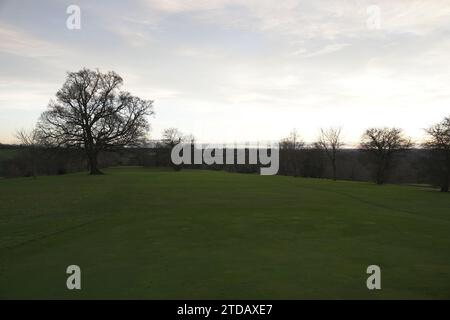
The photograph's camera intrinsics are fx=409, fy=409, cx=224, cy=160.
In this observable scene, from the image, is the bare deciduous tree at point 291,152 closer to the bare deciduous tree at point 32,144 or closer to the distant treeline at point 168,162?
the distant treeline at point 168,162

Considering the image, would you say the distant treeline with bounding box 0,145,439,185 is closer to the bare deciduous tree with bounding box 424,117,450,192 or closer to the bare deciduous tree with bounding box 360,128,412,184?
the bare deciduous tree with bounding box 360,128,412,184

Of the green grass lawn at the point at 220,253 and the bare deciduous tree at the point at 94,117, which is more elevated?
the bare deciduous tree at the point at 94,117

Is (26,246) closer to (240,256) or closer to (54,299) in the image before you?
(54,299)

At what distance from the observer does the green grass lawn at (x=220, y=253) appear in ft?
32.9

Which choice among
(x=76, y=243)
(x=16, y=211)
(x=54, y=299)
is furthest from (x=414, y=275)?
(x=16, y=211)

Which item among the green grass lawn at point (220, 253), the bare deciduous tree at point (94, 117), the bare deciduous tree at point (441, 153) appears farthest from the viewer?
the bare deciduous tree at point (94, 117)

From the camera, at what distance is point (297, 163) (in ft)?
331

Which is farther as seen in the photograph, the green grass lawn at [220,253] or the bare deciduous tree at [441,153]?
the bare deciduous tree at [441,153]

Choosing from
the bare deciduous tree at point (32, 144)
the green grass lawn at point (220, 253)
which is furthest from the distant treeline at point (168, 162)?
the green grass lawn at point (220, 253)

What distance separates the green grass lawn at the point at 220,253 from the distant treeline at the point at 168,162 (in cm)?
4671

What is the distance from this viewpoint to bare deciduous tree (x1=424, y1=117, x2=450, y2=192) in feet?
160

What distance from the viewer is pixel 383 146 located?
6806 cm

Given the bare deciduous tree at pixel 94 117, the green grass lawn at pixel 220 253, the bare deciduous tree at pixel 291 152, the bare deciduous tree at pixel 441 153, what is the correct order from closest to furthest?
the green grass lawn at pixel 220 253 → the bare deciduous tree at pixel 441 153 → the bare deciduous tree at pixel 94 117 → the bare deciduous tree at pixel 291 152

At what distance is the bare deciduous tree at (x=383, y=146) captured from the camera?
67.3 metres
